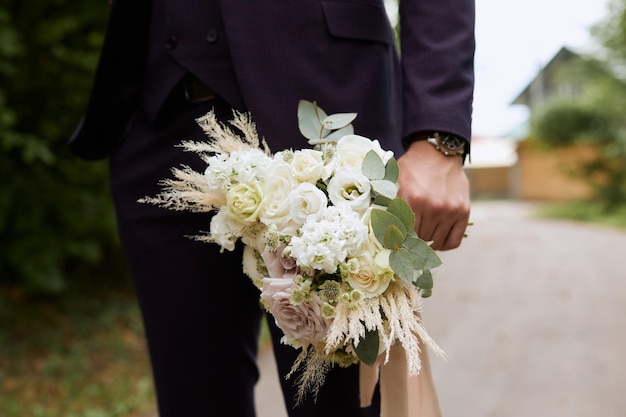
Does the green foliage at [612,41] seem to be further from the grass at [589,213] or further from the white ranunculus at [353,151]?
the white ranunculus at [353,151]

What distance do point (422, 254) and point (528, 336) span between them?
419 cm

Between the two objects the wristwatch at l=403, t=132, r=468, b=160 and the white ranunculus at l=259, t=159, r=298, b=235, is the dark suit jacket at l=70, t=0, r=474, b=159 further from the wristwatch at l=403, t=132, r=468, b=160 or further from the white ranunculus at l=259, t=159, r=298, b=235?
the white ranunculus at l=259, t=159, r=298, b=235

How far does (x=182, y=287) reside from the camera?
1.37m

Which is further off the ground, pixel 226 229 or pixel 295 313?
pixel 226 229

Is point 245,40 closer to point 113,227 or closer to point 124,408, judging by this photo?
point 124,408

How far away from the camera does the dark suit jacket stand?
117 centimetres

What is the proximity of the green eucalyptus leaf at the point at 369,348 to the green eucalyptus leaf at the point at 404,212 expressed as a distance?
18 centimetres

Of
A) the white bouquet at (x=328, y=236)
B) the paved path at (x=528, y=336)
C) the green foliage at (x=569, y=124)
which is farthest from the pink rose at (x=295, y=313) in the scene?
the green foliage at (x=569, y=124)

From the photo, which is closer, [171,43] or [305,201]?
[305,201]

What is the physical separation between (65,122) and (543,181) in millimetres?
23223

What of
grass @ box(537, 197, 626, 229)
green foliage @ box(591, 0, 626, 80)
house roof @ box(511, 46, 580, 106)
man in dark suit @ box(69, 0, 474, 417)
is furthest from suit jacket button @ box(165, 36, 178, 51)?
house roof @ box(511, 46, 580, 106)

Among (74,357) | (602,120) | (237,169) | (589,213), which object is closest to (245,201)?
(237,169)

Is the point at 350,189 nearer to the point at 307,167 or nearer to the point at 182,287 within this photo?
the point at 307,167

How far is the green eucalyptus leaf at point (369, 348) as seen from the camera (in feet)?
3.25
